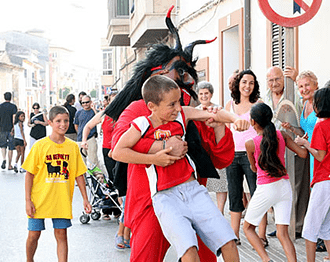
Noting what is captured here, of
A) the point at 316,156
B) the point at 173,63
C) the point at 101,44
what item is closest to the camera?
the point at 173,63

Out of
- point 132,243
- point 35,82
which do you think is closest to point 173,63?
point 132,243

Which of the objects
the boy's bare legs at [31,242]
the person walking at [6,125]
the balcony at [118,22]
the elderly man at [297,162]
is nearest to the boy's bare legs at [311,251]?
the elderly man at [297,162]

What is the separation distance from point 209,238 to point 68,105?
12.0 metres

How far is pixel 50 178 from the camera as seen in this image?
238 inches

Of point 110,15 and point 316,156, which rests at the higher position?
point 110,15

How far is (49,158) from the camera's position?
6055 millimetres

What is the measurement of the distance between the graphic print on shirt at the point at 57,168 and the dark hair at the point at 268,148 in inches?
72.5

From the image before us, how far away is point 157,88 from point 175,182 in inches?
23.5

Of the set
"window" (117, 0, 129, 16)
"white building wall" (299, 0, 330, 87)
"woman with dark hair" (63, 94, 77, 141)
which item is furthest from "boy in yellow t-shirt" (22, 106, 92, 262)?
"window" (117, 0, 129, 16)

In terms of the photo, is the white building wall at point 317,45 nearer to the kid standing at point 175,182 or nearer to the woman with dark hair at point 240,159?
the woman with dark hair at point 240,159

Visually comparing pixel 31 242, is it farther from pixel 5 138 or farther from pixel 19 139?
pixel 5 138

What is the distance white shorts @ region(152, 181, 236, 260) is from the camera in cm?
388

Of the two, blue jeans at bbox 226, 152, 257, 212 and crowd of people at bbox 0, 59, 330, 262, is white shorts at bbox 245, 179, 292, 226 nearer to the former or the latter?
crowd of people at bbox 0, 59, 330, 262

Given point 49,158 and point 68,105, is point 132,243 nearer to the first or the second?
point 49,158
